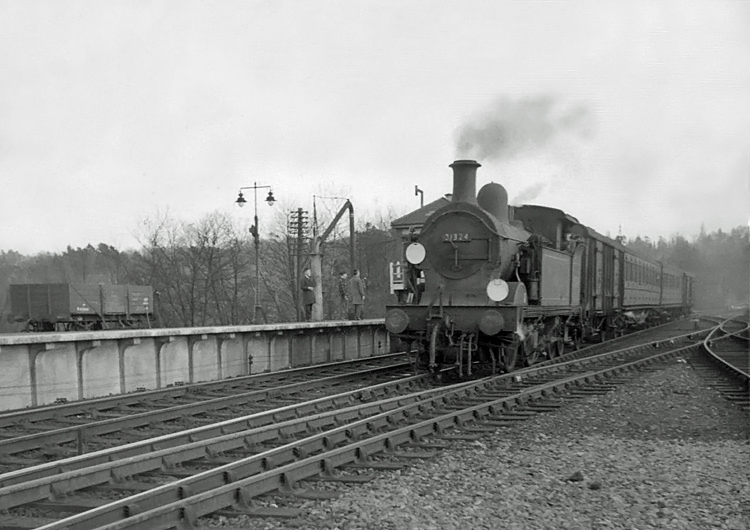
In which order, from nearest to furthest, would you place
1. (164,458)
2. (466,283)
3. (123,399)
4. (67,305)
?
(164,458) < (123,399) < (466,283) < (67,305)

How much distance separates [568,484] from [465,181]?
7.83 meters

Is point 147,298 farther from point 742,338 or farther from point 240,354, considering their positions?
point 742,338

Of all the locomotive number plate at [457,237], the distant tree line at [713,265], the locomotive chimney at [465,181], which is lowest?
the distant tree line at [713,265]

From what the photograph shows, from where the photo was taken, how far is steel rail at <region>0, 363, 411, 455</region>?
7.21 meters

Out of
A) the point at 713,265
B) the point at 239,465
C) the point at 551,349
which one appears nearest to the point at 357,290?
the point at 551,349

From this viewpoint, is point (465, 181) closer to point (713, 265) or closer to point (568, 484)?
point (568, 484)

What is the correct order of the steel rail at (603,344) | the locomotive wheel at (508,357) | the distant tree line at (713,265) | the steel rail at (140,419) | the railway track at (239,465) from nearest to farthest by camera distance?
1. the railway track at (239,465)
2. the steel rail at (140,419)
3. the locomotive wheel at (508,357)
4. the steel rail at (603,344)
5. the distant tree line at (713,265)

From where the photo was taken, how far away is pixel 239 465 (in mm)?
5852

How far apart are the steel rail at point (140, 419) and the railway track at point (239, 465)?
1294 millimetres

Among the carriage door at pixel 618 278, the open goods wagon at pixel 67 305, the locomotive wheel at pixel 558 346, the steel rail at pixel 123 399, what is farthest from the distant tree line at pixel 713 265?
the steel rail at pixel 123 399

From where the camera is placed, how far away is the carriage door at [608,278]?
63.4ft

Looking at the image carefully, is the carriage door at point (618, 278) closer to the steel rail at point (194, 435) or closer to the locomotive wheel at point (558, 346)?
the locomotive wheel at point (558, 346)

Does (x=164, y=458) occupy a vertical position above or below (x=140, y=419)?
above

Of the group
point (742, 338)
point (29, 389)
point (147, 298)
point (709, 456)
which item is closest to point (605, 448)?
point (709, 456)
